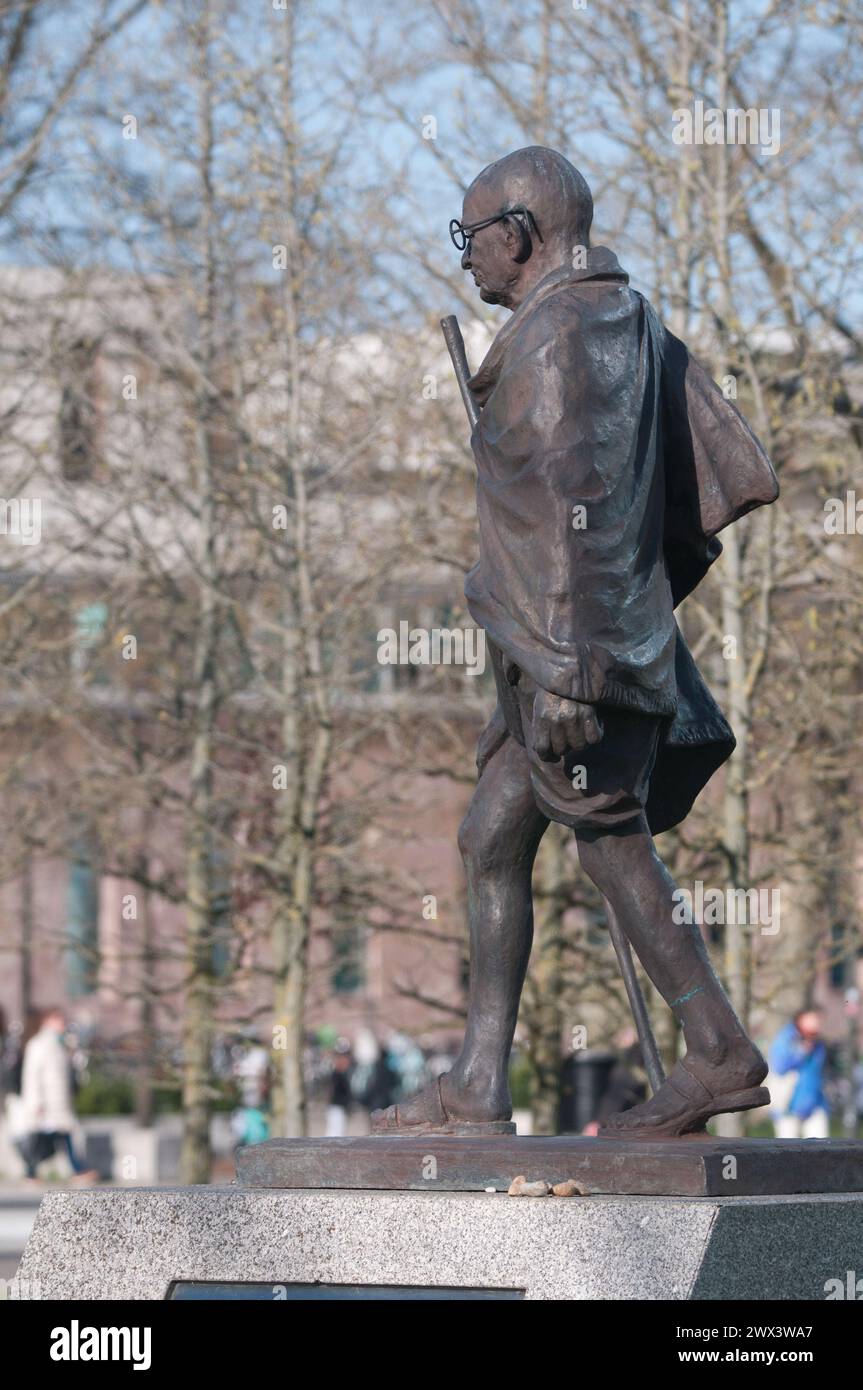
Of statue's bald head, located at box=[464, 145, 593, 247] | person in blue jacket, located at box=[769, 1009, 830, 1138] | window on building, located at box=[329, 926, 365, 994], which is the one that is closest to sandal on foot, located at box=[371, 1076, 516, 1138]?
statue's bald head, located at box=[464, 145, 593, 247]

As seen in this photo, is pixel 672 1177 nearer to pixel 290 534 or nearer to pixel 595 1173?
pixel 595 1173

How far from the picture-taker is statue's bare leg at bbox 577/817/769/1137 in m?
6.93

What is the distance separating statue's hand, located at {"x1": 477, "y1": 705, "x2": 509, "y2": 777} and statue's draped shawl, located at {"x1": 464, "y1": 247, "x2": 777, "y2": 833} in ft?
1.19

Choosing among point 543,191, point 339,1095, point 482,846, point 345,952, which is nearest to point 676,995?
point 482,846

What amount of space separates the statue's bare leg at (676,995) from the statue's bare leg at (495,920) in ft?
0.89

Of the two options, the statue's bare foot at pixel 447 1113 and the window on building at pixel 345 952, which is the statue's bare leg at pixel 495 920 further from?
the window on building at pixel 345 952

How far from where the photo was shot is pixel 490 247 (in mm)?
7453

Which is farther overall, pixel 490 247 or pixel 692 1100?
pixel 490 247

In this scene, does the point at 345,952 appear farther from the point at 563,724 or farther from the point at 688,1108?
the point at 563,724

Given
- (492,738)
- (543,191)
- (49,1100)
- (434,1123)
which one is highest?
(543,191)

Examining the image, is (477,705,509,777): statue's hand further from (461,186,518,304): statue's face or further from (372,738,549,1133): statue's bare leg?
(461,186,518,304): statue's face

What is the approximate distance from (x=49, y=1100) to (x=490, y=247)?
15.3 meters
